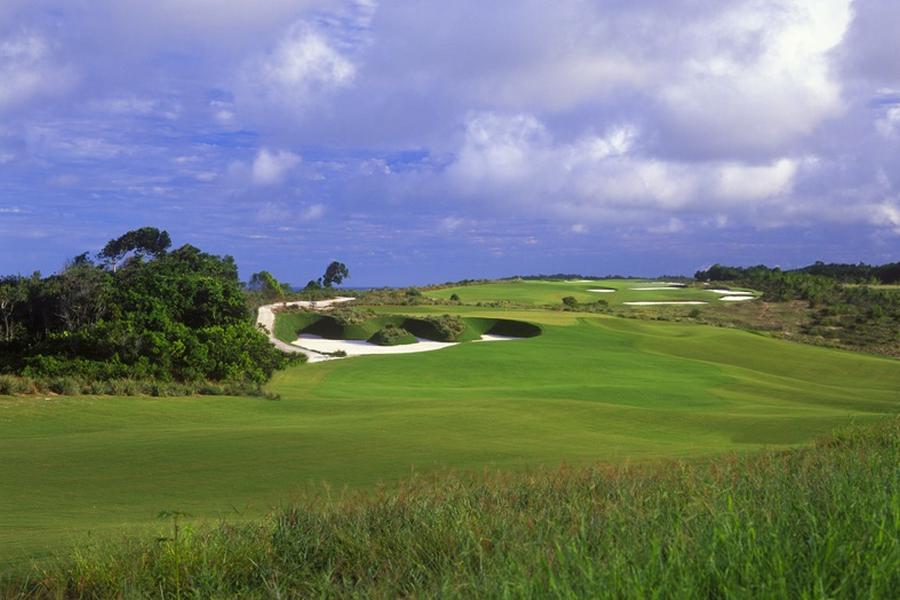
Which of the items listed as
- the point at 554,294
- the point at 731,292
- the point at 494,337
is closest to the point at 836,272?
the point at 731,292

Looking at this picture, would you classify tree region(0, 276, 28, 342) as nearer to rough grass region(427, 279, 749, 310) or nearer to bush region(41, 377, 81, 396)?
bush region(41, 377, 81, 396)

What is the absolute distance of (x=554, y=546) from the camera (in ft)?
19.2

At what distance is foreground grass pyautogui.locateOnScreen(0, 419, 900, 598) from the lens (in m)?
4.28

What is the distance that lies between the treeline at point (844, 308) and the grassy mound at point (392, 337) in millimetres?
34124

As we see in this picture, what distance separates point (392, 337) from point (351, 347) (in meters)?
2.95

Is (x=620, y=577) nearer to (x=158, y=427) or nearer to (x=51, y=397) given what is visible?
(x=158, y=427)

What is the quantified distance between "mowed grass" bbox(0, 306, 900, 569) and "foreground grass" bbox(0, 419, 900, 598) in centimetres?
131

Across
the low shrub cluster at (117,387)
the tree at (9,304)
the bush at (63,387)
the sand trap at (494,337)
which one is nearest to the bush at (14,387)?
the low shrub cluster at (117,387)

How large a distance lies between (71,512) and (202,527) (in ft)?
14.4

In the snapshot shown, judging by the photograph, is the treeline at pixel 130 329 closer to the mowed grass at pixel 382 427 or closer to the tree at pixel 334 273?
the mowed grass at pixel 382 427

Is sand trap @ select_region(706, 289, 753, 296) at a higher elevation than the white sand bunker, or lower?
higher

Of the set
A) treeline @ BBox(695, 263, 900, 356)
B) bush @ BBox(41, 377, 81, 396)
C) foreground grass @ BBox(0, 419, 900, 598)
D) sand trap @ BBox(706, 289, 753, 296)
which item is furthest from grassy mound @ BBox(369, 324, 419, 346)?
sand trap @ BBox(706, 289, 753, 296)

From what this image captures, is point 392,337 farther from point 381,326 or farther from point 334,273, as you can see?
point 334,273

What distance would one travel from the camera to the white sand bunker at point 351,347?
157ft
